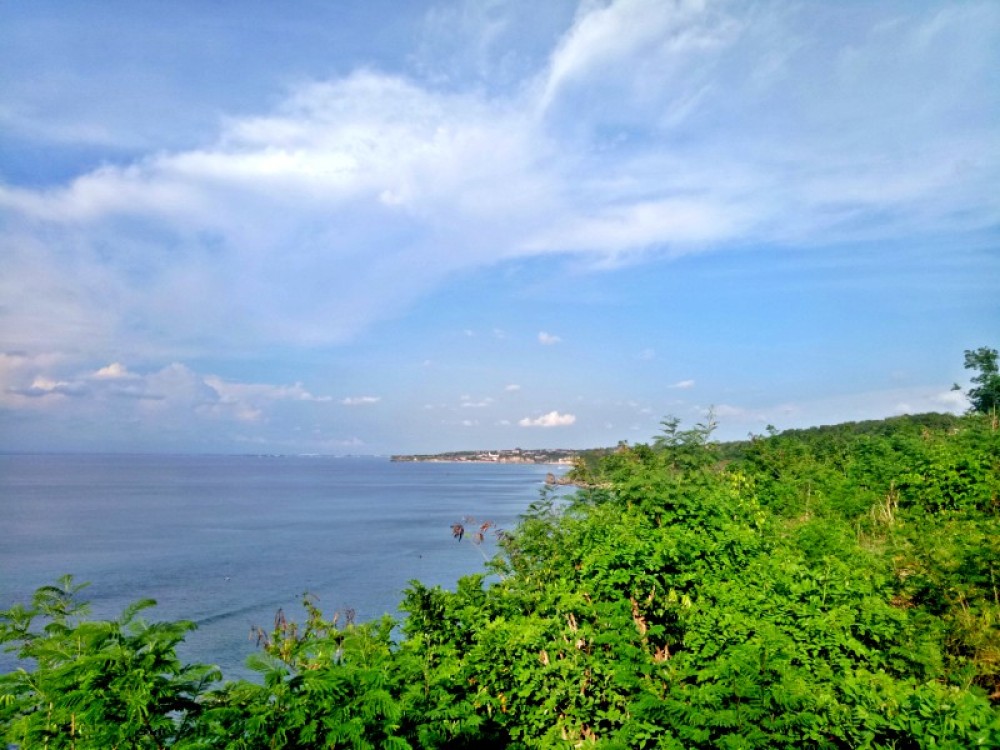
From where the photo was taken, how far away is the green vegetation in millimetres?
3953

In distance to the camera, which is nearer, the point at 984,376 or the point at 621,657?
the point at 621,657

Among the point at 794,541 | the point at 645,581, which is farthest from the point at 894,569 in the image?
the point at 645,581

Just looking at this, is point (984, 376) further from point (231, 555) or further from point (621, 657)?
point (231, 555)

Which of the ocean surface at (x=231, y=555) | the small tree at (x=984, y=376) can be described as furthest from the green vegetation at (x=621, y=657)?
the small tree at (x=984, y=376)

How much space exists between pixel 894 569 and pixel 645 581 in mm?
5032

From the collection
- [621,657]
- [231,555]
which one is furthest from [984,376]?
[231,555]

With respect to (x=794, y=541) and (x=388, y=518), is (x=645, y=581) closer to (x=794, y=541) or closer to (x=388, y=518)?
(x=794, y=541)

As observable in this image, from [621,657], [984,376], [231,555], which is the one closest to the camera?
[621,657]

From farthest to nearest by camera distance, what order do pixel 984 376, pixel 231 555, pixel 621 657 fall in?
pixel 231 555
pixel 984 376
pixel 621 657

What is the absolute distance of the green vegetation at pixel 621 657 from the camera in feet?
13.0

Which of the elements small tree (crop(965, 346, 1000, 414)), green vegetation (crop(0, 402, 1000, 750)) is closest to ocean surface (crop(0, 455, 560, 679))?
green vegetation (crop(0, 402, 1000, 750))

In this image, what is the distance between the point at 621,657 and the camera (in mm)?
6062

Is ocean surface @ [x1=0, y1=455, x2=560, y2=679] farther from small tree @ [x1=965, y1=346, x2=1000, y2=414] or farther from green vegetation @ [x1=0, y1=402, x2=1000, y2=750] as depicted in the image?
small tree @ [x1=965, y1=346, x2=1000, y2=414]

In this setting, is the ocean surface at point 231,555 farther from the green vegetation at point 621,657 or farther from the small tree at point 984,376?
the small tree at point 984,376
